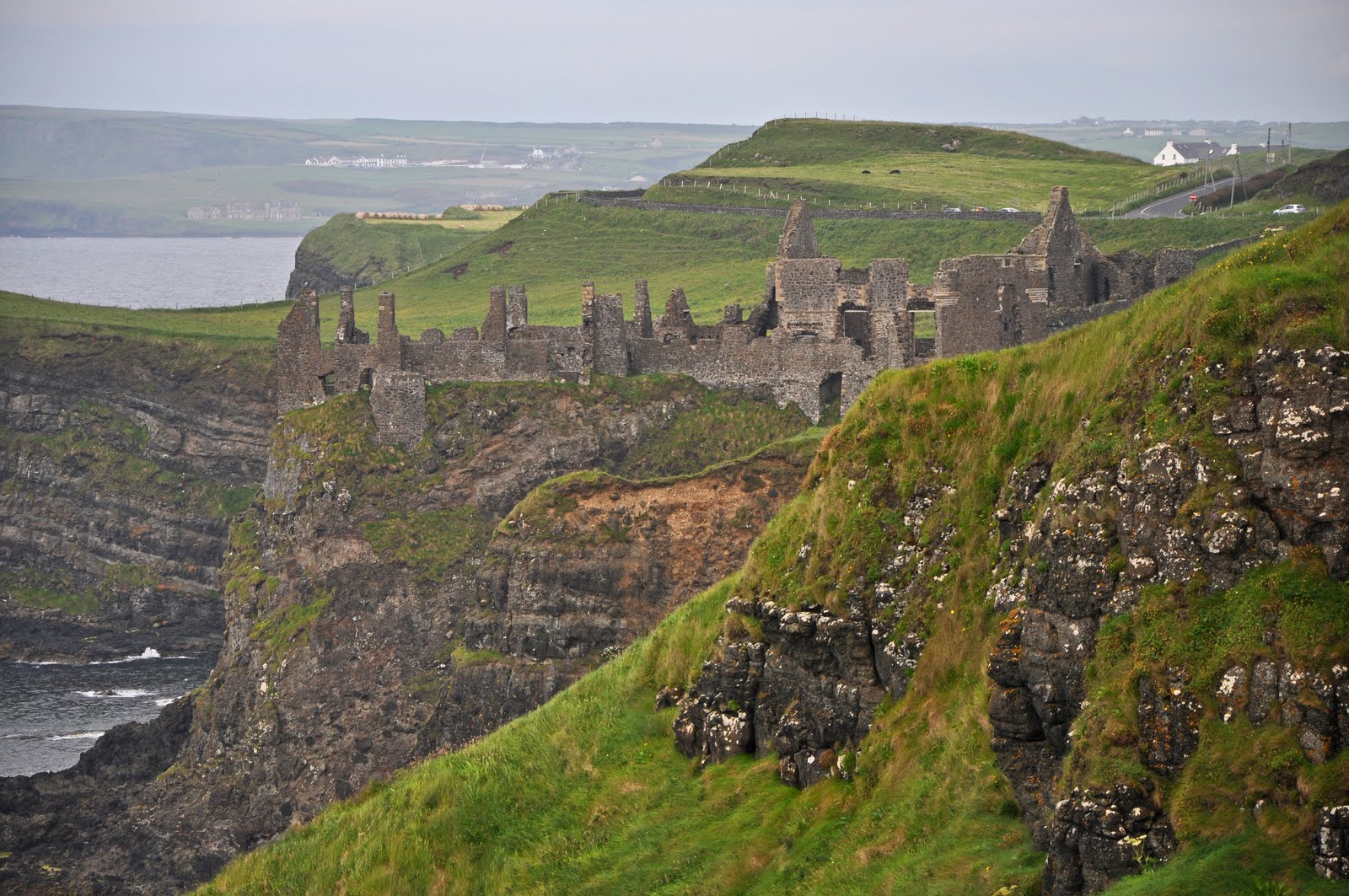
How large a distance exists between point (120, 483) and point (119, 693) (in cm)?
1842

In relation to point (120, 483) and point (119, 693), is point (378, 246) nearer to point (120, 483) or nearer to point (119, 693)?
point (120, 483)

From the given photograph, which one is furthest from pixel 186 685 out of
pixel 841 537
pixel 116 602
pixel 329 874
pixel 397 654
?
pixel 841 537

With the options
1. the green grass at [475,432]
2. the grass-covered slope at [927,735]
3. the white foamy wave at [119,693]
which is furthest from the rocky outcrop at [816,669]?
the white foamy wave at [119,693]

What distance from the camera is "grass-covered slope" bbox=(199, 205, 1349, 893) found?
23.1m

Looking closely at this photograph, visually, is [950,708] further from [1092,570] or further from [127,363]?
[127,363]

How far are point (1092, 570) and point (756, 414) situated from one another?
46348mm

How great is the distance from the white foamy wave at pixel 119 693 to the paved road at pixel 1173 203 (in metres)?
52.1

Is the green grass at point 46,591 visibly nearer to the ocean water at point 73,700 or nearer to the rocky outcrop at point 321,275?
the ocean water at point 73,700

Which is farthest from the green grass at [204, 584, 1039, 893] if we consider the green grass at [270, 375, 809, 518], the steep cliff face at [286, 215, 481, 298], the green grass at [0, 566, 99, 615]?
the steep cliff face at [286, 215, 481, 298]

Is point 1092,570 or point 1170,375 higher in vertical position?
point 1170,375

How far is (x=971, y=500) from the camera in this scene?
101 ft

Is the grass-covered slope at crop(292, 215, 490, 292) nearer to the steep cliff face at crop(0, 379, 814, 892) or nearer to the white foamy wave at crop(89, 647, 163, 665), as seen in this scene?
the white foamy wave at crop(89, 647, 163, 665)

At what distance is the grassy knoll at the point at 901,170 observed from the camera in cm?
12012

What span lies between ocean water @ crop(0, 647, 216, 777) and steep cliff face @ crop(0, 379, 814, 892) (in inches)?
225
